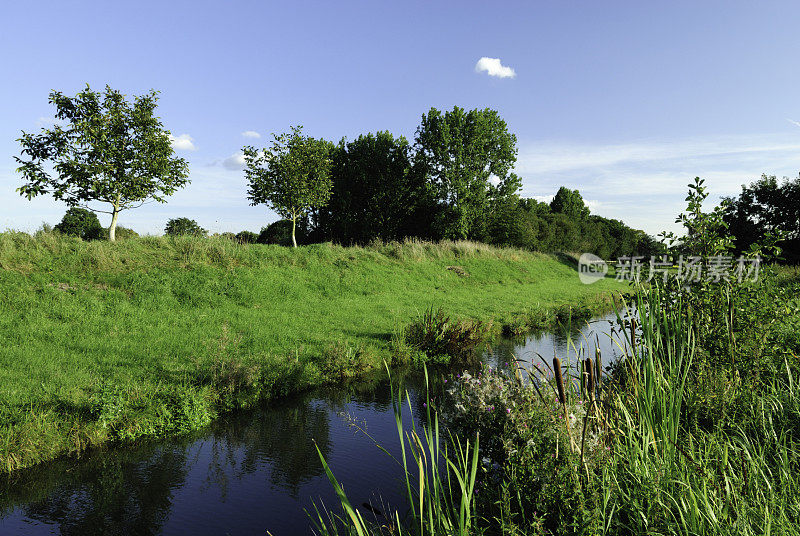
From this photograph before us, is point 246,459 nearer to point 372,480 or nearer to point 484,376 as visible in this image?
point 372,480

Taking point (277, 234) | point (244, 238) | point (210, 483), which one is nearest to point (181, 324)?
point (210, 483)

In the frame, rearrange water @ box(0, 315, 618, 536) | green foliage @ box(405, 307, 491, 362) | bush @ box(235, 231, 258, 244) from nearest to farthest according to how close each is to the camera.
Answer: water @ box(0, 315, 618, 536) → green foliage @ box(405, 307, 491, 362) → bush @ box(235, 231, 258, 244)

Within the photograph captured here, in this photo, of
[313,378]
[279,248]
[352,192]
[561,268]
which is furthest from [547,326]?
[352,192]

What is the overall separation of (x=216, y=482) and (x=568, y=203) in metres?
75.2

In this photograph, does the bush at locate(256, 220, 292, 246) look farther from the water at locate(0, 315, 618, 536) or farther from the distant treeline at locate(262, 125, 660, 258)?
the water at locate(0, 315, 618, 536)

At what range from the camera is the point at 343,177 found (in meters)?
40.7

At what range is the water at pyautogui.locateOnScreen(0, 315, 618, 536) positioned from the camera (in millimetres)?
5281

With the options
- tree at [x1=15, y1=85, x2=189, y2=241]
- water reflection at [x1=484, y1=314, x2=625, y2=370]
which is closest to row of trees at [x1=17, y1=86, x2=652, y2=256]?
tree at [x1=15, y1=85, x2=189, y2=241]

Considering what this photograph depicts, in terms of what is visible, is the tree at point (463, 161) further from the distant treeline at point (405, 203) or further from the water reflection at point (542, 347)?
the water reflection at point (542, 347)

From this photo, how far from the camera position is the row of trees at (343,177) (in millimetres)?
18375

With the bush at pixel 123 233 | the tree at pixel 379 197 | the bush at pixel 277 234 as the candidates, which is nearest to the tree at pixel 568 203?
the tree at pixel 379 197

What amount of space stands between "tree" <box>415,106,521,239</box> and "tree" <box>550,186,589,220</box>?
39145 mm

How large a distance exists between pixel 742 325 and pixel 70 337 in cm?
1297

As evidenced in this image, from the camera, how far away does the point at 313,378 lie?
970 centimetres
